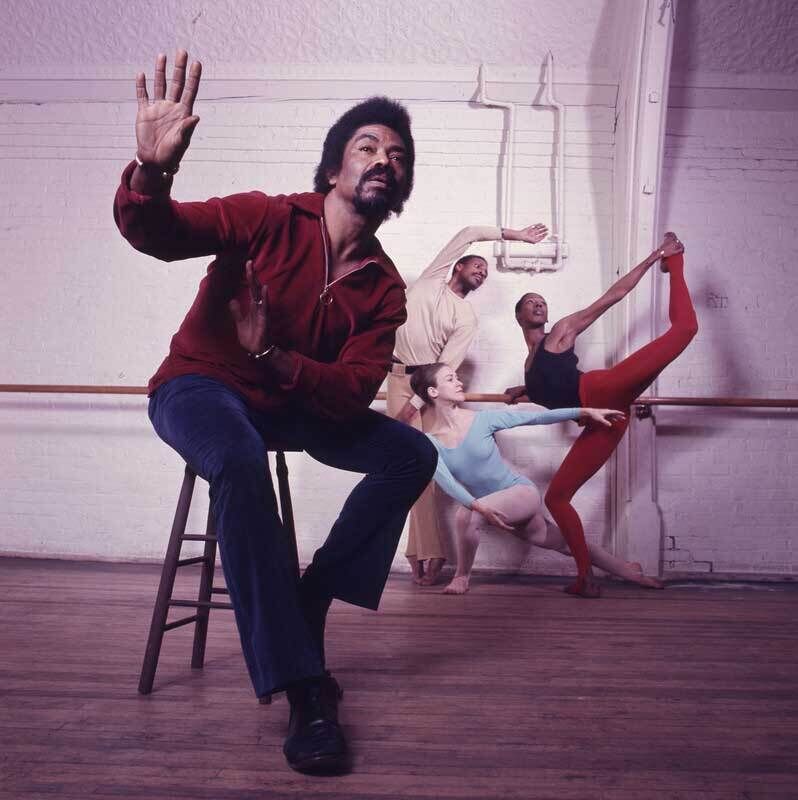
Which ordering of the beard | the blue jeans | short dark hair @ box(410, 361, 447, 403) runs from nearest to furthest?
the blue jeans → the beard → short dark hair @ box(410, 361, 447, 403)

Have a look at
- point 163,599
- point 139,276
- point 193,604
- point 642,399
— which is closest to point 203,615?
point 193,604

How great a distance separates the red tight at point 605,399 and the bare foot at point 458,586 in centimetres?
52

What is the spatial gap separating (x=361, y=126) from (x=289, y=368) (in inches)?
33.5

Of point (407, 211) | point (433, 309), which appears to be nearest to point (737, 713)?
point (433, 309)

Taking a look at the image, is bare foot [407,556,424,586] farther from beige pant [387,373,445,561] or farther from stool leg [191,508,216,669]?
stool leg [191,508,216,669]

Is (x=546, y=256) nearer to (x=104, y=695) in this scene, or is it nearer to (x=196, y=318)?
(x=196, y=318)

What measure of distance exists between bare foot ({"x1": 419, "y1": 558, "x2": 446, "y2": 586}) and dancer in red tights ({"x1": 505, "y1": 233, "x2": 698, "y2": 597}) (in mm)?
621

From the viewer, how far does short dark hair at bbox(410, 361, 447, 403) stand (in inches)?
144

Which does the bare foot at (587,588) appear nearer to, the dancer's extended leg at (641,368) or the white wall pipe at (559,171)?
the dancer's extended leg at (641,368)

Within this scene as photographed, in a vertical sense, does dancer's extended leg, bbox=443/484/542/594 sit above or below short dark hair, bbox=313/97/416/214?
below

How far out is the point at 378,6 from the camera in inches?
163

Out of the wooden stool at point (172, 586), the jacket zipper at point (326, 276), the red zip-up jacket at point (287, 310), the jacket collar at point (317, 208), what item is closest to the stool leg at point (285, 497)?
the wooden stool at point (172, 586)

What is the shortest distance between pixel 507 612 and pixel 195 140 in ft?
10.6

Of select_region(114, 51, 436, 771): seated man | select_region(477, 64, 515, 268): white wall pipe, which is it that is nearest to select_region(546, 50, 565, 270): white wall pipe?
select_region(477, 64, 515, 268): white wall pipe
